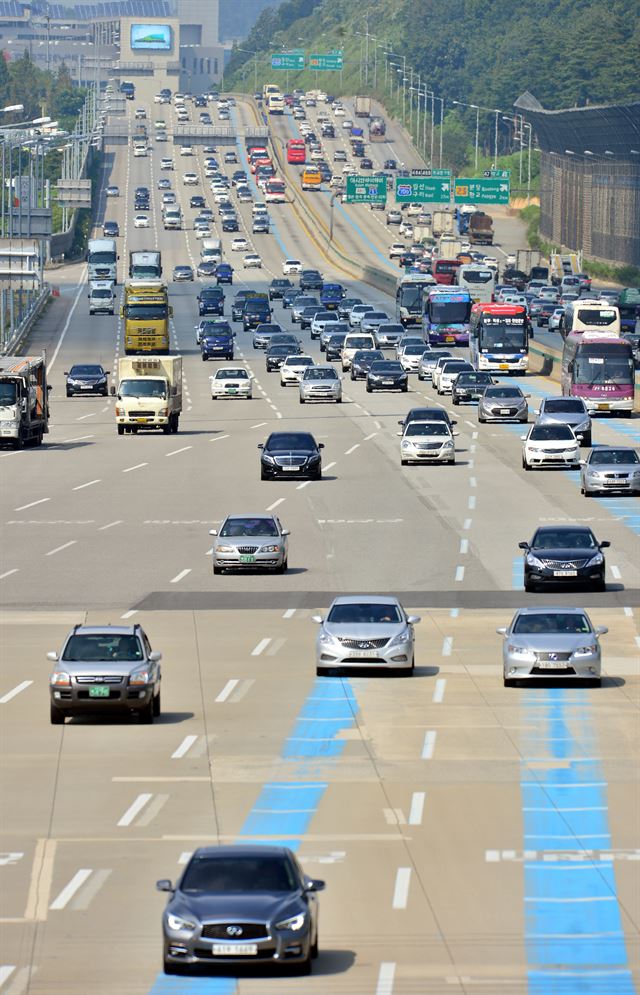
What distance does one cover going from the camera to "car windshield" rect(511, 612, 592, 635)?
117 ft

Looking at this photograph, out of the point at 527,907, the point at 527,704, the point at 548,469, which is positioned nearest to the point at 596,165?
the point at 548,469

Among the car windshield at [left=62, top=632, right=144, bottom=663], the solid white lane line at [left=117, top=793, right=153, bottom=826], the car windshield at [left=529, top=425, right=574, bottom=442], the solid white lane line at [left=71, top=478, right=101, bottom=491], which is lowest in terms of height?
the solid white lane line at [left=71, top=478, right=101, bottom=491]

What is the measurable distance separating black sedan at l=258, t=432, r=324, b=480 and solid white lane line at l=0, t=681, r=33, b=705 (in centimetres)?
3025

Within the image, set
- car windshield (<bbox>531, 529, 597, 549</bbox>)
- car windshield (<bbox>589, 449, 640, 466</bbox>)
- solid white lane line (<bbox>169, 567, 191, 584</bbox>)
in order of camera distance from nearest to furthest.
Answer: car windshield (<bbox>531, 529, 597, 549</bbox>) → solid white lane line (<bbox>169, 567, 191, 584</bbox>) → car windshield (<bbox>589, 449, 640, 466</bbox>)

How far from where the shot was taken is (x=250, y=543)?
49.2 meters

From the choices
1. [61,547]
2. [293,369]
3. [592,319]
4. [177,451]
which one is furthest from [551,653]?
[293,369]

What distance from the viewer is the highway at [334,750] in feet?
65.4

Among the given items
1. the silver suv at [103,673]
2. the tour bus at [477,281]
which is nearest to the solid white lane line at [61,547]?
the silver suv at [103,673]

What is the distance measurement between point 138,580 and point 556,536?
31.3 feet

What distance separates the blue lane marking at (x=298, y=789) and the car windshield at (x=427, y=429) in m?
35.4

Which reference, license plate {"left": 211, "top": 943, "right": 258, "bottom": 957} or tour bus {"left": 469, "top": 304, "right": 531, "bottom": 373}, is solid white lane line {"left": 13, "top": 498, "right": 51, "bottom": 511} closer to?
license plate {"left": 211, "top": 943, "right": 258, "bottom": 957}

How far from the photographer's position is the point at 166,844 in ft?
79.0

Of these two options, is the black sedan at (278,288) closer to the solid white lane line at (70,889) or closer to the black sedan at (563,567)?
the black sedan at (563,567)

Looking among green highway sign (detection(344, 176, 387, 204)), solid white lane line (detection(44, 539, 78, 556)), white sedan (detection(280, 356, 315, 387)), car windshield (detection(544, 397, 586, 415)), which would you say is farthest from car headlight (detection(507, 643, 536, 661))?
green highway sign (detection(344, 176, 387, 204))
